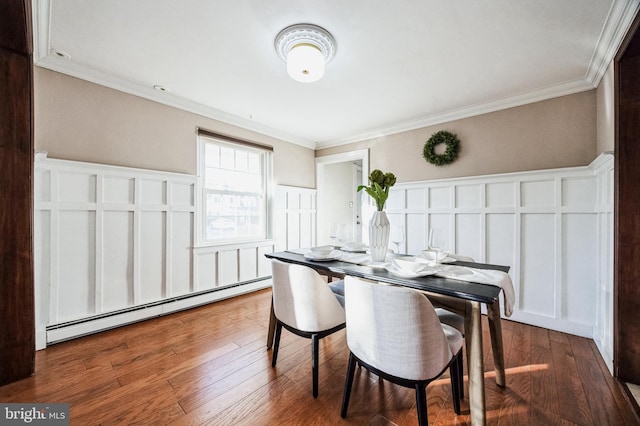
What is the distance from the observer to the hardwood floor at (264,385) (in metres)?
1.45

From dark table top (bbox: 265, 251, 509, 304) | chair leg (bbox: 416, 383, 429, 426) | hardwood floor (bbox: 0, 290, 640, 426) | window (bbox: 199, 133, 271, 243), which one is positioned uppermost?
window (bbox: 199, 133, 271, 243)

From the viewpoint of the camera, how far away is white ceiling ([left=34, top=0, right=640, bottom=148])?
164 centimetres

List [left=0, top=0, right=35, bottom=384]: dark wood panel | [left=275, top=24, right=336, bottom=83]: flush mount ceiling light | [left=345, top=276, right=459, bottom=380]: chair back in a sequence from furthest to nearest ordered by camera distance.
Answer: [left=275, top=24, right=336, bottom=83]: flush mount ceiling light → [left=0, top=0, right=35, bottom=384]: dark wood panel → [left=345, top=276, right=459, bottom=380]: chair back

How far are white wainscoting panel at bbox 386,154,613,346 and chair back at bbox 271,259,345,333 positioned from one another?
2.13m

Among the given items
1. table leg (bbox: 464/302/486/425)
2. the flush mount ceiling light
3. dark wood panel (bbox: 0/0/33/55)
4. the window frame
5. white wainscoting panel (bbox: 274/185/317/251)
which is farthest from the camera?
white wainscoting panel (bbox: 274/185/317/251)

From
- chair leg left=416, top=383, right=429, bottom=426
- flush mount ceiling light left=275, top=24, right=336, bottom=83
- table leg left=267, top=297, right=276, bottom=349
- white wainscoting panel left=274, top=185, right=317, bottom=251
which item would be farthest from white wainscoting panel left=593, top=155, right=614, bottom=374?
white wainscoting panel left=274, top=185, right=317, bottom=251

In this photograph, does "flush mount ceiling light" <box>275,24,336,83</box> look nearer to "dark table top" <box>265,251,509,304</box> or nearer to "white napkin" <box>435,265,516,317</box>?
"dark table top" <box>265,251,509,304</box>

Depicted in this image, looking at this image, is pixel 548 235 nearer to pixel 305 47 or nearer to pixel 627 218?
pixel 627 218

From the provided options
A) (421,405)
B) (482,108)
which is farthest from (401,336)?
(482,108)

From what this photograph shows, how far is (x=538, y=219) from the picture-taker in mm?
2691

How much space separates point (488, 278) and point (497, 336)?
19.6 inches

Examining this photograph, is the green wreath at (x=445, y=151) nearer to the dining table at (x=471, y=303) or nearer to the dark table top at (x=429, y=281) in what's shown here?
the dark table top at (x=429, y=281)

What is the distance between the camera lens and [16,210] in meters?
1.73

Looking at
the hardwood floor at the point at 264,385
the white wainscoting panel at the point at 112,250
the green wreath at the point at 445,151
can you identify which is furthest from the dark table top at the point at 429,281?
the green wreath at the point at 445,151
